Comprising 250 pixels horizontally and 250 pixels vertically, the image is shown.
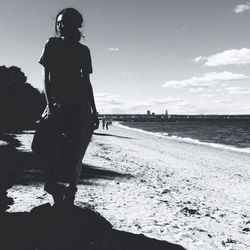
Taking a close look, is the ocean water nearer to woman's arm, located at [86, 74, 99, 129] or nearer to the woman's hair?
woman's arm, located at [86, 74, 99, 129]

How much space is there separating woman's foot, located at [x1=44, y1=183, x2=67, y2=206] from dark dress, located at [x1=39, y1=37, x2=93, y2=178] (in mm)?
190

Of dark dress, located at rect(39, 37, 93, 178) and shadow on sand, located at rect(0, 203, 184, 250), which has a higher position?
dark dress, located at rect(39, 37, 93, 178)

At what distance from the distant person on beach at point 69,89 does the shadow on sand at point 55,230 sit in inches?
10.5

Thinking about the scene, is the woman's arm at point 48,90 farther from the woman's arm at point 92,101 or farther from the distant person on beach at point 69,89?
the woman's arm at point 92,101

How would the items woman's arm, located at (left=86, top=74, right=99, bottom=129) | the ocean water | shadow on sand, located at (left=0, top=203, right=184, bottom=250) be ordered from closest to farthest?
1. shadow on sand, located at (left=0, top=203, right=184, bottom=250)
2. woman's arm, located at (left=86, top=74, right=99, bottom=129)
3. the ocean water

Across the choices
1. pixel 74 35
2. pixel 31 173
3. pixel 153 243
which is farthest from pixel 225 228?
pixel 31 173

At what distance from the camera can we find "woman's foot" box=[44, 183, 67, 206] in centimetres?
340

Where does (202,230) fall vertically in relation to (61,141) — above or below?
below

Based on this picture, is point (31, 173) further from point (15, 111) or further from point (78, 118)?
point (15, 111)

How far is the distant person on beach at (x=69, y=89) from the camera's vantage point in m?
3.22

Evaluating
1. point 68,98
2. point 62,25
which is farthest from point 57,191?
point 62,25

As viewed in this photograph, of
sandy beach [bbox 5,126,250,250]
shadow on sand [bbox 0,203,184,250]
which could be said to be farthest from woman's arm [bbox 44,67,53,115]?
sandy beach [bbox 5,126,250,250]

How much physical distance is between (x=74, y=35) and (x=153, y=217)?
315cm

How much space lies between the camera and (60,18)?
3.34 metres
